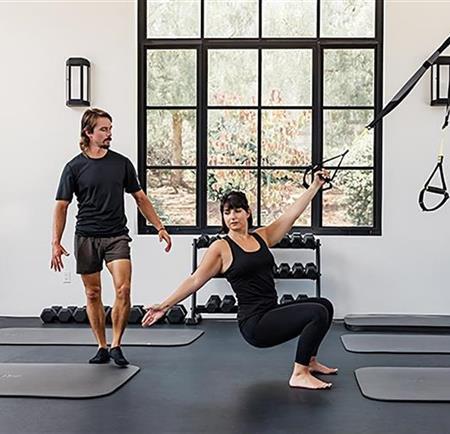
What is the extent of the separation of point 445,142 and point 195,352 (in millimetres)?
2806

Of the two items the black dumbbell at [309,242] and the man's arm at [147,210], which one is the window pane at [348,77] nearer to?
the black dumbbell at [309,242]

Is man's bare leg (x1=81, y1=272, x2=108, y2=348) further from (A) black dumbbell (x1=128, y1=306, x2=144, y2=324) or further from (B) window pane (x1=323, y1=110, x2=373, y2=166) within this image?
(B) window pane (x1=323, y1=110, x2=373, y2=166)

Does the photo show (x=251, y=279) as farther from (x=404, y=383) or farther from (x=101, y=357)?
(x=101, y=357)

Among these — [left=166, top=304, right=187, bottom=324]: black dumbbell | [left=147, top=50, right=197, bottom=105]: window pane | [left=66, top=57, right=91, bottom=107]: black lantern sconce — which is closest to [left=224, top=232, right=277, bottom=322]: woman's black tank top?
[left=166, top=304, right=187, bottom=324]: black dumbbell

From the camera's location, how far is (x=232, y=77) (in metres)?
5.98

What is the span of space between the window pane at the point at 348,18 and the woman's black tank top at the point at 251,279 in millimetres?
2935

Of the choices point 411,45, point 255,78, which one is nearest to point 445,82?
point 411,45

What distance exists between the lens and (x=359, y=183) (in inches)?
235

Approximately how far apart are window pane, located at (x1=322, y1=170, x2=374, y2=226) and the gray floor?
1.84m

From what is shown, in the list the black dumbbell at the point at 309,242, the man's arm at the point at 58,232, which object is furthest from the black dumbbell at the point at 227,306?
the man's arm at the point at 58,232

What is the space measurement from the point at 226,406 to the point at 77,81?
3518mm

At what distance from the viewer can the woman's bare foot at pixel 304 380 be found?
3521mm

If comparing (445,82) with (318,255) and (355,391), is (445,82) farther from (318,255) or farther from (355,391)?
(355,391)

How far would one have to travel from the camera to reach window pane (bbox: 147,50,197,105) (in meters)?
6.01
